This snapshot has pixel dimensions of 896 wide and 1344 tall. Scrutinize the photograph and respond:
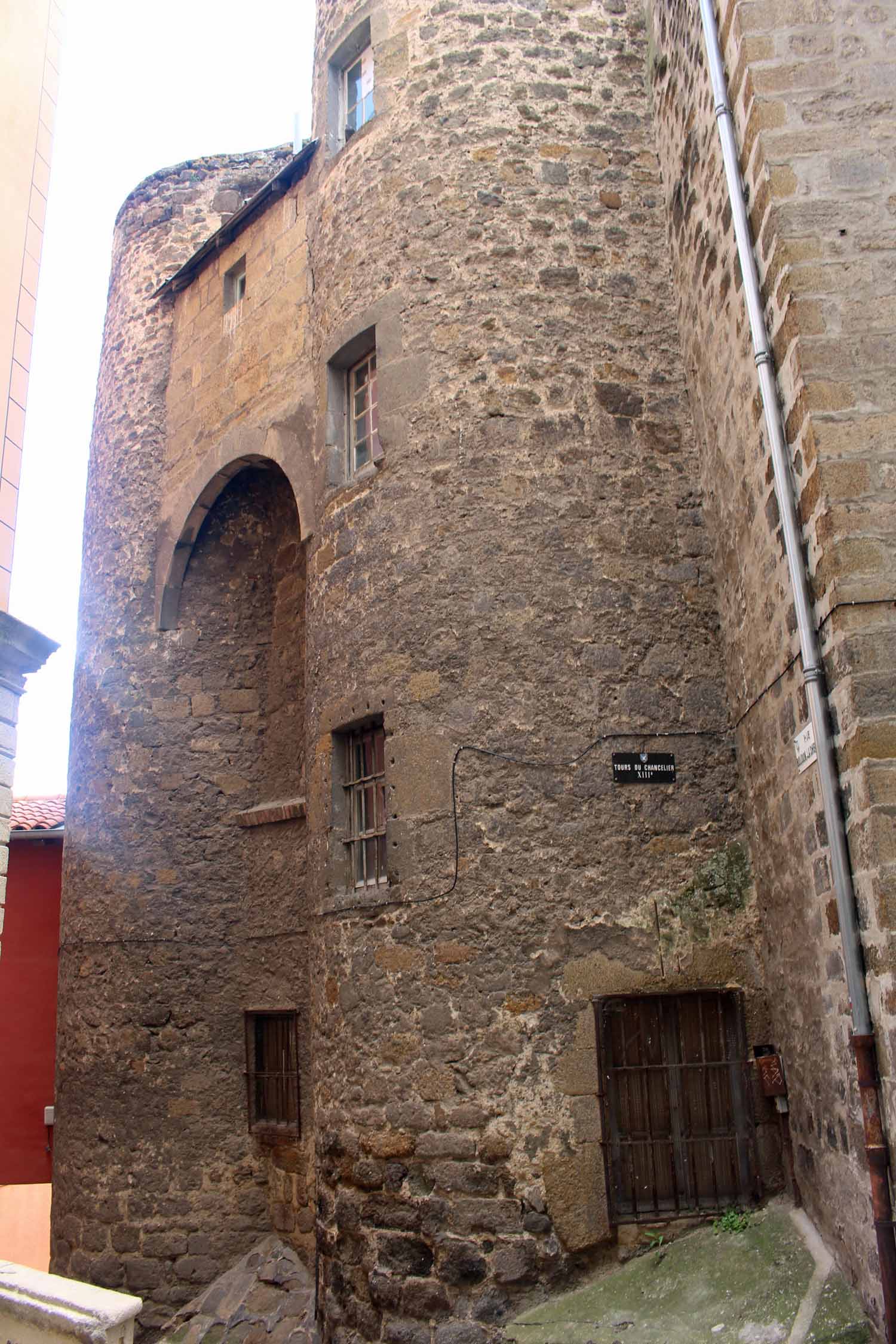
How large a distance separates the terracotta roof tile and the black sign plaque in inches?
285

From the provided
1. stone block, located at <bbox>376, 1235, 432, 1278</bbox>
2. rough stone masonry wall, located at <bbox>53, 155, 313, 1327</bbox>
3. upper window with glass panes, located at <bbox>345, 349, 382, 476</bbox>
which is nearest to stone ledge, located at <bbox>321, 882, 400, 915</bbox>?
stone block, located at <bbox>376, 1235, 432, 1278</bbox>

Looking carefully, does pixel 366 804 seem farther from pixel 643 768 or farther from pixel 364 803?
pixel 643 768

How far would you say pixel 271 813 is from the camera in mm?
8719

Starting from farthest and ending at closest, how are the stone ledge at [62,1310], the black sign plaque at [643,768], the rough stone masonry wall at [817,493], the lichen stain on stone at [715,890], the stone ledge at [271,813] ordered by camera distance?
1. the stone ledge at [271,813]
2. the black sign plaque at [643,768]
3. the lichen stain on stone at [715,890]
4. the rough stone masonry wall at [817,493]
5. the stone ledge at [62,1310]

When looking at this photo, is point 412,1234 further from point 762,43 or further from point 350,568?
point 762,43

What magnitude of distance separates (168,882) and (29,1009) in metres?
3.92

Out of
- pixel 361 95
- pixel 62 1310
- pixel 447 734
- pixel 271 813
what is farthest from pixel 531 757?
pixel 361 95

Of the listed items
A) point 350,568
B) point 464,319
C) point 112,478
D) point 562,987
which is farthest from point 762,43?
point 112,478

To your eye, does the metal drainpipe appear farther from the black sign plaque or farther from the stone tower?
the black sign plaque

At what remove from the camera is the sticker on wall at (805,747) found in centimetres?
500

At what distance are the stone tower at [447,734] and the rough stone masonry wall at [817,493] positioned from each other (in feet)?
0.22

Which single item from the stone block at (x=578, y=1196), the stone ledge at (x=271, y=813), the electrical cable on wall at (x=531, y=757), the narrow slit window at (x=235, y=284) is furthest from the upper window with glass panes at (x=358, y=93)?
the stone block at (x=578, y=1196)

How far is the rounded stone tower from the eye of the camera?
19.3 ft

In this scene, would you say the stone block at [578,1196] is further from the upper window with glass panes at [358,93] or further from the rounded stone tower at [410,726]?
the upper window with glass panes at [358,93]
